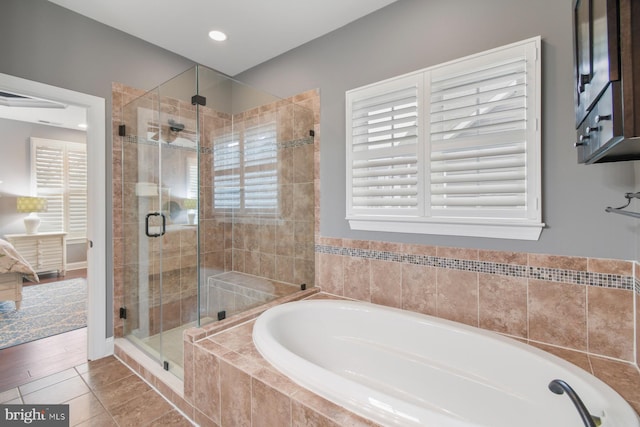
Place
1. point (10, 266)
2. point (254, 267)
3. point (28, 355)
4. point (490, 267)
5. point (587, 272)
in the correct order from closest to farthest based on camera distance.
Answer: point (587, 272)
point (490, 267)
point (28, 355)
point (254, 267)
point (10, 266)

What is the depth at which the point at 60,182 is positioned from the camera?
17.9ft

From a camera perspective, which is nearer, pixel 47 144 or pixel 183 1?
pixel 183 1

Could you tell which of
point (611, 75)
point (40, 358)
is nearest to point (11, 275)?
point (40, 358)

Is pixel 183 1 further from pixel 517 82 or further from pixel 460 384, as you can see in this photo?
pixel 460 384

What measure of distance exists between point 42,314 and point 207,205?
2835mm

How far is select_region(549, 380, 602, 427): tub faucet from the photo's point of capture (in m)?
0.97

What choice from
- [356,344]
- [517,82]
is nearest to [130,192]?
[356,344]

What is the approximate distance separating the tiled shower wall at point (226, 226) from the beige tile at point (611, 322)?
6.03 feet

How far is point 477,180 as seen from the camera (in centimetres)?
176

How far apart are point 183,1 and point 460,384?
9.97 feet

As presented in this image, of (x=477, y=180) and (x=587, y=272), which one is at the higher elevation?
(x=477, y=180)

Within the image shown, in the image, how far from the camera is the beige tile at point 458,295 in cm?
184

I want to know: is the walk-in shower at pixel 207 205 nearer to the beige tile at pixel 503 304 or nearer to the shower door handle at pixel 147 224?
the shower door handle at pixel 147 224

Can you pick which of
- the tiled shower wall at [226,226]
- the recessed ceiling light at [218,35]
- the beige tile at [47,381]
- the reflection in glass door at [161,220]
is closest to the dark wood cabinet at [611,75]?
the tiled shower wall at [226,226]
